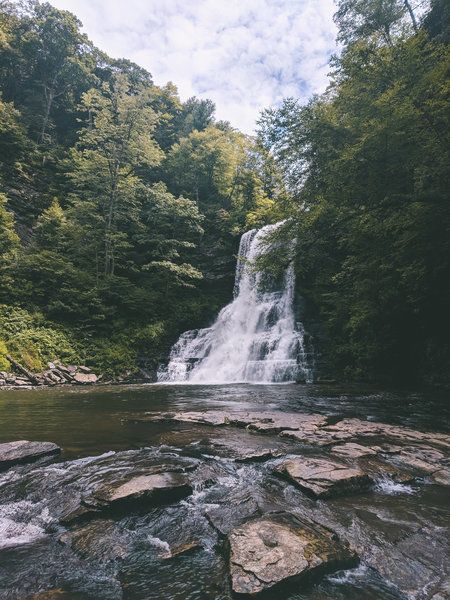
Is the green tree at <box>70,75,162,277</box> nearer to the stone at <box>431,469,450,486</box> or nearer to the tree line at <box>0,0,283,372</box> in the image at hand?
the tree line at <box>0,0,283,372</box>

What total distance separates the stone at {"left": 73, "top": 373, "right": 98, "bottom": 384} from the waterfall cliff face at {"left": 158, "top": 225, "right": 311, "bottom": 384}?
359 centimetres

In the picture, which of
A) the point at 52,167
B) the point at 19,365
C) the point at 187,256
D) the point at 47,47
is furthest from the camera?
the point at 47,47

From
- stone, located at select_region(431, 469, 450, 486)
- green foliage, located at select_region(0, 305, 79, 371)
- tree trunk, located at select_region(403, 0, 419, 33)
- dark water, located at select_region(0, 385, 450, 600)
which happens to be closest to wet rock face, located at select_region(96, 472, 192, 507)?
dark water, located at select_region(0, 385, 450, 600)

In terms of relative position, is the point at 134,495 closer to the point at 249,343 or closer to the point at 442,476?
the point at 442,476

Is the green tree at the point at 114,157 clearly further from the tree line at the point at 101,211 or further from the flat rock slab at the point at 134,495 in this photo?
the flat rock slab at the point at 134,495

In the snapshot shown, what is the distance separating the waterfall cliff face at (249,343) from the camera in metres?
16.1

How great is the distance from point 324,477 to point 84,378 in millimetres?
14552

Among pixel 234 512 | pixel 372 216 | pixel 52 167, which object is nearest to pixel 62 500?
pixel 234 512

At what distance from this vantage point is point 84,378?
15688 millimetres

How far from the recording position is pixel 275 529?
2.51m

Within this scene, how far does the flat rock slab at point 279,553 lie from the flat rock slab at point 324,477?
686 mm

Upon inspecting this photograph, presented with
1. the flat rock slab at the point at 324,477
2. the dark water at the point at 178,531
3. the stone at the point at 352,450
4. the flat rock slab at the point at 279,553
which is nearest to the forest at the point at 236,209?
the stone at the point at 352,450

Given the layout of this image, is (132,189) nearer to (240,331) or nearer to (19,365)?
(240,331)

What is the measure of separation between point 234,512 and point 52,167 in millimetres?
36000
